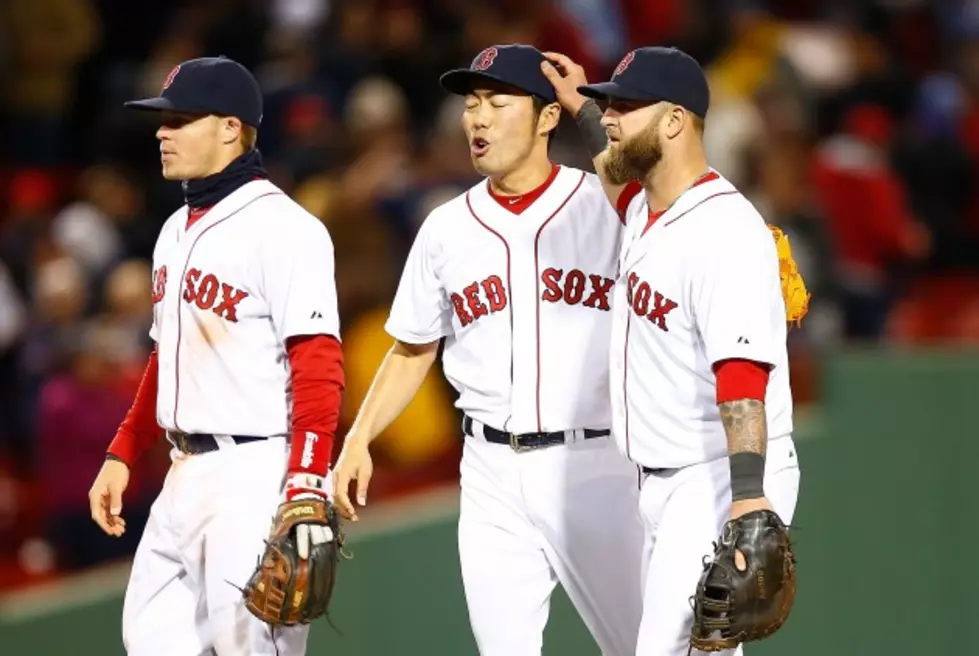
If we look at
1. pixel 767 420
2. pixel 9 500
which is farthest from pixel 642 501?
pixel 9 500

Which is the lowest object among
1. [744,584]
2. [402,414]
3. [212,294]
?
[402,414]

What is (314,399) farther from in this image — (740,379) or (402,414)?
(402,414)

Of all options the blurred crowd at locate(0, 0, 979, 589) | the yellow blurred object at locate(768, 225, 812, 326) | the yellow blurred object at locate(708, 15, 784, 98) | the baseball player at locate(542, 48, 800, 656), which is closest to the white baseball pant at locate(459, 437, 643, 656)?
the baseball player at locate(542, 48, 800, 656)

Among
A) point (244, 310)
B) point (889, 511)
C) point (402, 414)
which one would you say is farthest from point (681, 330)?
point (889, 511)

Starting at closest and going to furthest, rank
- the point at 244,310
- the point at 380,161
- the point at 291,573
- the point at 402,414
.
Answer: the point at 291,573 < the point at 244,310 < the point at 402,414 < the point at 380,161

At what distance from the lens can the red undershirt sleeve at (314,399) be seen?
15.5 feet

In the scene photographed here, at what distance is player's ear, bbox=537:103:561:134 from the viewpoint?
17.3 feet

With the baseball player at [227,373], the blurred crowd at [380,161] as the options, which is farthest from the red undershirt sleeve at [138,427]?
the blurred crowd at [380,161]

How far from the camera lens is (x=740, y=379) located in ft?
14.6

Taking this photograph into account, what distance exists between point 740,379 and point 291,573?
3.94 feet

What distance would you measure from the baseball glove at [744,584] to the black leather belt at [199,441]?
1255 mm

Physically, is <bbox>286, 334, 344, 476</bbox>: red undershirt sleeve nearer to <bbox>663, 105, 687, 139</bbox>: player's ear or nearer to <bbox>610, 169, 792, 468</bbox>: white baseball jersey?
<bbox>610, 169, 792, 468</bbox>: white baseball jersey

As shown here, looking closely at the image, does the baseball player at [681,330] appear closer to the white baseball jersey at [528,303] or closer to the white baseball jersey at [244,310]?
the white baseball jersey at [528,303]

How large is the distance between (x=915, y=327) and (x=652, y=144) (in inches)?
247
